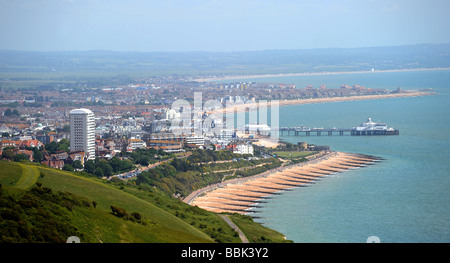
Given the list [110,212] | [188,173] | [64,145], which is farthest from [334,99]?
[110,212]

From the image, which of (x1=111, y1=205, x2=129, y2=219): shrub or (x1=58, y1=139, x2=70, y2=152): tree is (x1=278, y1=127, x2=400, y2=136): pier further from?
(x1=111, y1=205, x2=129, y2=219): shrub

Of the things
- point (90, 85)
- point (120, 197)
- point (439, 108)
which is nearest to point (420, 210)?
point (120, 197)

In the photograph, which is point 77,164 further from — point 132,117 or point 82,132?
point 132,117

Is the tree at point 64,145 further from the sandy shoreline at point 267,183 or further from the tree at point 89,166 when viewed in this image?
the sandy shoreline at point 267,183

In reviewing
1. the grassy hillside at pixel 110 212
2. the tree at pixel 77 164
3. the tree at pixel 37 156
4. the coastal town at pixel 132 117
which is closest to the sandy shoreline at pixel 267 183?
the coastal town at pixel 132 117

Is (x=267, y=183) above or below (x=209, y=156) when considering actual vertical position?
below

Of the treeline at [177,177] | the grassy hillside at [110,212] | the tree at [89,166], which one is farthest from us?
the tree at [89,166]
